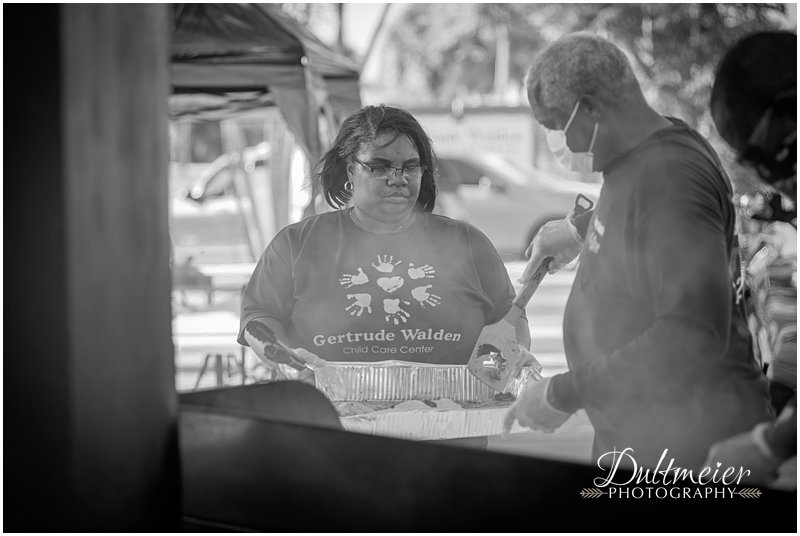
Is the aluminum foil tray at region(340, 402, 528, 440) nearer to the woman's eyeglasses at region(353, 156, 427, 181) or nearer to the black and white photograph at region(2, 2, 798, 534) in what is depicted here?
the black and white photograph at region(2, 2, 798, 534)

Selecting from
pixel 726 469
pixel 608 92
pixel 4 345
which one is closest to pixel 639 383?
pixel 726 469

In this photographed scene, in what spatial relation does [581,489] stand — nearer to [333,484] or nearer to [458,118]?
[333,484]

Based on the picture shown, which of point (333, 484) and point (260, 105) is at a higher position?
point (260, 105)

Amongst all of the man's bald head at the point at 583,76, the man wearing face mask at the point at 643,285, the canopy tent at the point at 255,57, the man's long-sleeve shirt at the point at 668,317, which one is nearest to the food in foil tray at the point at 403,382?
the man wearing face mask at the point at 643,285

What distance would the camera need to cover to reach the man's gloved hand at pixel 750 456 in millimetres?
1092

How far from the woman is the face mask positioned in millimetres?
445

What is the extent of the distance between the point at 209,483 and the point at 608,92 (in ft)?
2.88

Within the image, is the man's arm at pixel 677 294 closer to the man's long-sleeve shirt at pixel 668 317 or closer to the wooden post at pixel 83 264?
the man's long-sleeve shirt at pixel 668 317

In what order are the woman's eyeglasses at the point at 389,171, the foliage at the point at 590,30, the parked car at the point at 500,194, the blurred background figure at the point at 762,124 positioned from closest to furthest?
the blurred background figure at the point at 762,124
the woman's eyeglasses at the point at 389,171
the foliage at the point at 590,30
the parked car at the point at 500,194

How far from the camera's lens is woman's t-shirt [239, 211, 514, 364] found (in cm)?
198

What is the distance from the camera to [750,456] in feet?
3.76

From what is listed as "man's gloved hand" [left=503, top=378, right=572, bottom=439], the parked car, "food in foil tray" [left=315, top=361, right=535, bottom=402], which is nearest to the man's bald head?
"man's gloved hand" [left=503, top=378, right=572, bottom=439]

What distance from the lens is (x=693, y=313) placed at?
131 centimetres

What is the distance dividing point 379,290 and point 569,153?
0.58 meters
